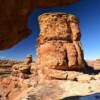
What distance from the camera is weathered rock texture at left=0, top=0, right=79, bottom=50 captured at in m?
10.6

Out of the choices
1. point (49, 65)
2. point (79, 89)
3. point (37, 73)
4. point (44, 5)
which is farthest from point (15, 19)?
point (37, 73)

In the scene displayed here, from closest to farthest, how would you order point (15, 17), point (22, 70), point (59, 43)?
point (15, 17)
point (59, 43)
point (22, 70)


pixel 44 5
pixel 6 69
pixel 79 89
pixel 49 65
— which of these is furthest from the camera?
pixel 6 69

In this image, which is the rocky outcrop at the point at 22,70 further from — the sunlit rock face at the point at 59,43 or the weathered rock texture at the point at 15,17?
the weathered rock texture at the point at 15,17

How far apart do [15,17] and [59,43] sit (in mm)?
29670

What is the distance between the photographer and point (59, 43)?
133 ft

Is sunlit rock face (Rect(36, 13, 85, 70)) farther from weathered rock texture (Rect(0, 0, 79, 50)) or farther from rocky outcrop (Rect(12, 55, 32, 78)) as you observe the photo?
weathered rock texture (Rect(0, 0, 79, 50))

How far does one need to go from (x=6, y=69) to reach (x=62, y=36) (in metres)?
28.1

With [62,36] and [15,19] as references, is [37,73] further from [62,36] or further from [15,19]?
[15,19]

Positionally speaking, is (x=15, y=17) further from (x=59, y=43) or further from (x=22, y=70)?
(x=22, y=70)

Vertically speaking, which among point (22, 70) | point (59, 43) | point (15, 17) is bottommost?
point (22, 70)

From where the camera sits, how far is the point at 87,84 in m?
33.3

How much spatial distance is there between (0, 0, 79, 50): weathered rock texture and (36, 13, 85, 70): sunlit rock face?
26.3 meters

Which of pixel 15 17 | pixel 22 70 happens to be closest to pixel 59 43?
pixel 22 70
